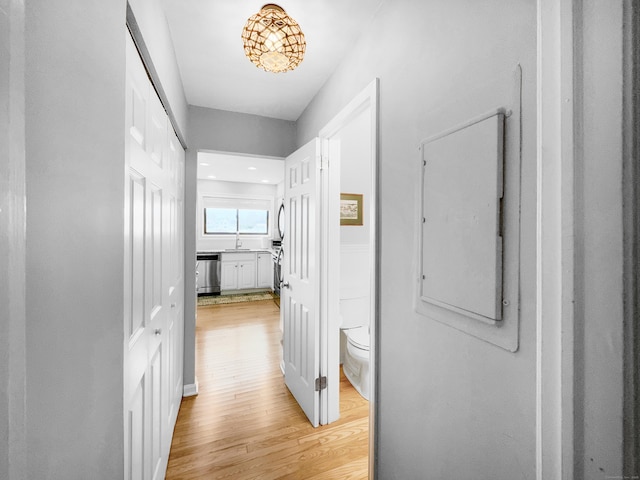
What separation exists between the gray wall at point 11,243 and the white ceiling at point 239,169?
3450 mm

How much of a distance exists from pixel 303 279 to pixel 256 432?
1109mm

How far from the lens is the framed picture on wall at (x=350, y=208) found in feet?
8.59

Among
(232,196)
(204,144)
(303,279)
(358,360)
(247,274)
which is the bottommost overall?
(358,360)

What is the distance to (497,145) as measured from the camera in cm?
74

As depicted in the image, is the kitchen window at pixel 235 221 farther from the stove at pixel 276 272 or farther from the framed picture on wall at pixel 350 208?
the framed picture on wall at pixel 350 208

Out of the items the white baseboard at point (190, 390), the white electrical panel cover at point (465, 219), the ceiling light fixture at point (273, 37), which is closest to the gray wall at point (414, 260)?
the white electrical panel cover at point (465, 219)

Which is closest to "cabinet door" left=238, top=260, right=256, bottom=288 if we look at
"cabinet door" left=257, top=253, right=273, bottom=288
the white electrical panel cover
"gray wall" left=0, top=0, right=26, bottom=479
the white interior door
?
"cabinet door" left=257, top=253, right=273, bottom=288

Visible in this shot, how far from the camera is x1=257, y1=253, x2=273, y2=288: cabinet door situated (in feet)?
19.3

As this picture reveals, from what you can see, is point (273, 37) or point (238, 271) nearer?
point (273, 37)

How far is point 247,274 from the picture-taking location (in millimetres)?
5746

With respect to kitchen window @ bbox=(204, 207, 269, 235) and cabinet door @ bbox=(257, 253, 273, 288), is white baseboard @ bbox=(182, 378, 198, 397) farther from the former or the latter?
kitchen window @ bbox=(204, 207, 269, 235)

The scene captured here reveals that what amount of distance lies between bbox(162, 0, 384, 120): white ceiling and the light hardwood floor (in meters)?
2.50

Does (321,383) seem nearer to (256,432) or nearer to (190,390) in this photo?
(256,432)

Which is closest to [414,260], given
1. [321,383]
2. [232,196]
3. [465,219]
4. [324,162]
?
[465,219]
